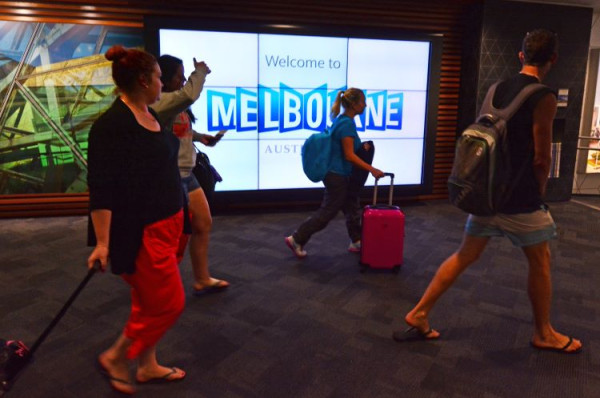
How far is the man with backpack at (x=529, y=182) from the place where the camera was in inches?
81.8

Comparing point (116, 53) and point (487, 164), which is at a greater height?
point (116, 53)

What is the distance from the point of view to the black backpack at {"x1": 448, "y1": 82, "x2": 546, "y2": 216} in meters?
2.10

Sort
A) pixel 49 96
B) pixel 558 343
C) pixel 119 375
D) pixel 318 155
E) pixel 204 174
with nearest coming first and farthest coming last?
pixel 119 375
pixel 558 343
pixel 204 174
pixel 318 155
pixel 49 96

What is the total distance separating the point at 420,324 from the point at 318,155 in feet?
5.31

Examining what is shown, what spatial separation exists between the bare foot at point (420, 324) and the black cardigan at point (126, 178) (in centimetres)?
143

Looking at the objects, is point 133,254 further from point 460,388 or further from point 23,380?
point 460,388

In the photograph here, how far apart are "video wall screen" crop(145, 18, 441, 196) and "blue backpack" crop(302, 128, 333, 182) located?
1.99 meters

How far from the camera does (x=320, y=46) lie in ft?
18.2

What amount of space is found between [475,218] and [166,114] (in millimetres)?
1629

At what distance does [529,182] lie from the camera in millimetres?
2170

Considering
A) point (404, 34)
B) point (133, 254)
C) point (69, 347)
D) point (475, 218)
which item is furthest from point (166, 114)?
point (404, 34)

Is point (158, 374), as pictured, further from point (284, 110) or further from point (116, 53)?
point (284, 110)

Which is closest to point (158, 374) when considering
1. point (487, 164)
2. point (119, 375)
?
point (119, 375)

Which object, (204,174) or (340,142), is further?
(340,142)
